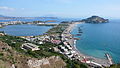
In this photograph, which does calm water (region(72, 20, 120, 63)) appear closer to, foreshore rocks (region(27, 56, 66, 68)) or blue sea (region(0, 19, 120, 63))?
blue sea (region(0, 19, 120, 63))

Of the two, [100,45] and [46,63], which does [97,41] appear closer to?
[100,45]

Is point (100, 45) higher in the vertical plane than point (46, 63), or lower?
lower

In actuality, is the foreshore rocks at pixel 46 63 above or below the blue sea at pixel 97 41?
above

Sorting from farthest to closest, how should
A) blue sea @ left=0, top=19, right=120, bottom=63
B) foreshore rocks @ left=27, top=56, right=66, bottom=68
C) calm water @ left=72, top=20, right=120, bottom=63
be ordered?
1. blue sea @ left=0, top=19, right=120, bottom=63
2. calm water @ left=72, top=20, right=120, bottom=63
3. foreshore rocks @ left=27, top=56, right=66, bottom=68

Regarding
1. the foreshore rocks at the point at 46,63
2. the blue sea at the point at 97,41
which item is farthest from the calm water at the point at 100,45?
the foreshore rocks at the point at 46,63

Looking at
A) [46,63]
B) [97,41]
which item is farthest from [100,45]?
[46,63]

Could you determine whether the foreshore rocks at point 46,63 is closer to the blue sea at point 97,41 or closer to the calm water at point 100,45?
the blue sea at point 97,41

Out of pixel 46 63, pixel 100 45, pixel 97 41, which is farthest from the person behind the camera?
pixel 97 41

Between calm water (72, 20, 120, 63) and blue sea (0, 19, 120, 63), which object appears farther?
blue sea (0, 19, 120, 63)

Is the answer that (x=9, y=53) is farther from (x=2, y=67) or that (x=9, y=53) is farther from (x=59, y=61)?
(x=59, y=61)

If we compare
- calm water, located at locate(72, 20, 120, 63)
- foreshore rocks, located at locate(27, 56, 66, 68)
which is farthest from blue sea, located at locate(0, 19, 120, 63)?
foreshore rocks, located at locate(27, 56, 66, 68)

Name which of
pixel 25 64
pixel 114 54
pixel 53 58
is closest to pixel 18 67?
pixel 25 64
